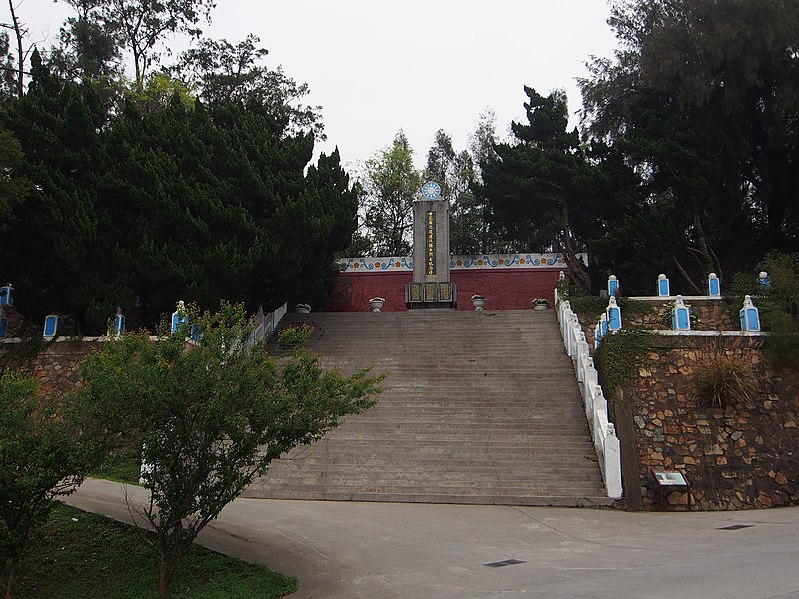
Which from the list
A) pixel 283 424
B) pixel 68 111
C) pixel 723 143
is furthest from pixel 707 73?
pixel 283 424

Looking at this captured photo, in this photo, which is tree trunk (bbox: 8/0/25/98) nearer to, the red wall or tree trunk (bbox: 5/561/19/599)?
the red wall

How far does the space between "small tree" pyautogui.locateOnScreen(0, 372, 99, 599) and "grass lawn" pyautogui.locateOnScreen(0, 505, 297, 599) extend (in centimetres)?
30

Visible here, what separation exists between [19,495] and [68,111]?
11964mm

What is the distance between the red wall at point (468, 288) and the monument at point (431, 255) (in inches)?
53.8

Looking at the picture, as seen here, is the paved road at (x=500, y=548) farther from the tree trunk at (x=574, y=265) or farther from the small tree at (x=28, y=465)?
the tree trunk at (x=574, y=265)

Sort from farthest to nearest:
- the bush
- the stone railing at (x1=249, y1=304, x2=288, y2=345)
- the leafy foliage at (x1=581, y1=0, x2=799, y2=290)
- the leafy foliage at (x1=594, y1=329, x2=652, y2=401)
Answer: the leafy foliage at (x1=581, y1=0, x2=799, y2=290) → the stone railing at (x1=249, y1=304, x2=288, y2=345) → the leafy foliage at (x1=594, y1=329, x2=652, y2=401) → the bush

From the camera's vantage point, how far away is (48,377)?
14.4m

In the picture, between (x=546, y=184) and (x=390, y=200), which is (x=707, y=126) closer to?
(x=546, y=184)

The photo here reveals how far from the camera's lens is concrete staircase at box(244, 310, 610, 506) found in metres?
11.0

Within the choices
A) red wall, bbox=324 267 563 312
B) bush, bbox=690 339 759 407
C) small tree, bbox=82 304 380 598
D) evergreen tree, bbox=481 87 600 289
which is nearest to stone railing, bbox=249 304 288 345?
red wall, bbox=324 267 563 312

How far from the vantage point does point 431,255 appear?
78.7ft

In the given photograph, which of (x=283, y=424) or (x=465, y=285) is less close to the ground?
(x=465, y=285)

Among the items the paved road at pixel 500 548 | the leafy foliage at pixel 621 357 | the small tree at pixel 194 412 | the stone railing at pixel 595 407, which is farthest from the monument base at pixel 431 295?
the small tree at pixel 194 412

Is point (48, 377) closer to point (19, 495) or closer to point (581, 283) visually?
point (19, 495)
